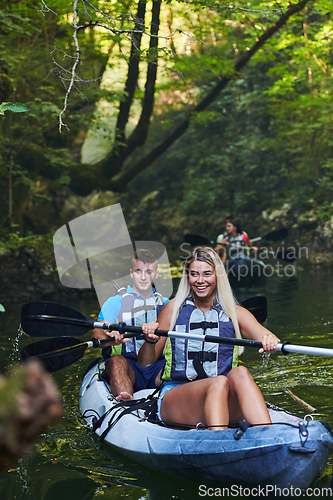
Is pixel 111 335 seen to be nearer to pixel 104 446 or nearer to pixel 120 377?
pixel 120 377

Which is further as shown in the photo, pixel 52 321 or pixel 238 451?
pixel 52 321

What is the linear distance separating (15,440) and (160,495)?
6.93 feet

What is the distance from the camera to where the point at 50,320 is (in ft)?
11.0

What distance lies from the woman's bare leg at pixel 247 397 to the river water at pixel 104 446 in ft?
1.48

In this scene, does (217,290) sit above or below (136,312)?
above

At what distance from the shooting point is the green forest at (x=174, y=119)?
7941mm

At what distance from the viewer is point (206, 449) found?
2307 millimetres

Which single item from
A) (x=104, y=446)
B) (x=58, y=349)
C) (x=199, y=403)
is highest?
(x=58, y=349)

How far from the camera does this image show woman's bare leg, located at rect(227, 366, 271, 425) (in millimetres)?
2344

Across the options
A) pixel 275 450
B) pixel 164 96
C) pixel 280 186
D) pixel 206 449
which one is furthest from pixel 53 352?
pixel 164 96

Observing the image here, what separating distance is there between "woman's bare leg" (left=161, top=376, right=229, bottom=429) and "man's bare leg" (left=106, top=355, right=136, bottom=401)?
1.98 feet

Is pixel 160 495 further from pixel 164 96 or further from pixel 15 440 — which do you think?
pixel 164 96

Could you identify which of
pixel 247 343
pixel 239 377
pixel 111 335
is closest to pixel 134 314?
pixel 111 335

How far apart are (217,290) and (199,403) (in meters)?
0.72
